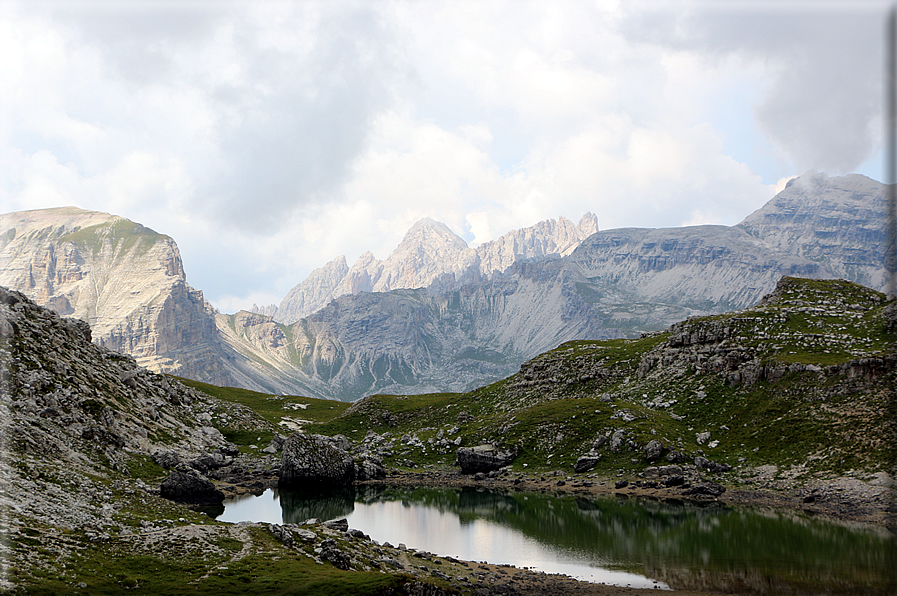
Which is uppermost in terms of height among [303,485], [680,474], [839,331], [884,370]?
[839,331]

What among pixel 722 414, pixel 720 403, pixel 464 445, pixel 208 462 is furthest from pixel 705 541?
pixel 208 462

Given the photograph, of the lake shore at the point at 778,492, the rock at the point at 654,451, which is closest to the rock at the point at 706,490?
the lake shore at the point at 778,492

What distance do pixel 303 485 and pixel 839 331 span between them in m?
109

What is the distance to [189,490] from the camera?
7956 cm

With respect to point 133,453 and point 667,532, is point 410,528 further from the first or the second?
point 133,453

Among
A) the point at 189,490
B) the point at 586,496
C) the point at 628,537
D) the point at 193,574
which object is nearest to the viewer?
the point at 193,574

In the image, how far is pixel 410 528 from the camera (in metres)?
75.6

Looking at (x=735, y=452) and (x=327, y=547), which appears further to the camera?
(x=735, y=452)

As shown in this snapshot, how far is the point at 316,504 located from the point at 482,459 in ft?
120

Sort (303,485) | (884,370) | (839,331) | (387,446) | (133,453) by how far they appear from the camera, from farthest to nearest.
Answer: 1. (387,446)
2. (839,331)
3. (303,485)
4. (884,370)
5. (133,453)

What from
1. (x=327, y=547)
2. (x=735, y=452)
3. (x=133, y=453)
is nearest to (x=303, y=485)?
(x=133, y=453)

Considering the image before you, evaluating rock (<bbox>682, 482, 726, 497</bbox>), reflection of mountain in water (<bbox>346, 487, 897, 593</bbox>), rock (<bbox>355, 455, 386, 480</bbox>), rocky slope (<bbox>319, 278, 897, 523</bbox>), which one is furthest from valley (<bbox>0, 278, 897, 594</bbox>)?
reflection of mountain in water (<bbox>346, 487, 897, 593</bbox>)

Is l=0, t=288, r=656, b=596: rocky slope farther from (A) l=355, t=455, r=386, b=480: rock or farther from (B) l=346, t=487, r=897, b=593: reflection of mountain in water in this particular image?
(A) l=355, t=455, r=386, b=480: rock

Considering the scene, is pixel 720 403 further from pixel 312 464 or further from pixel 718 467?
pixel 312 464
